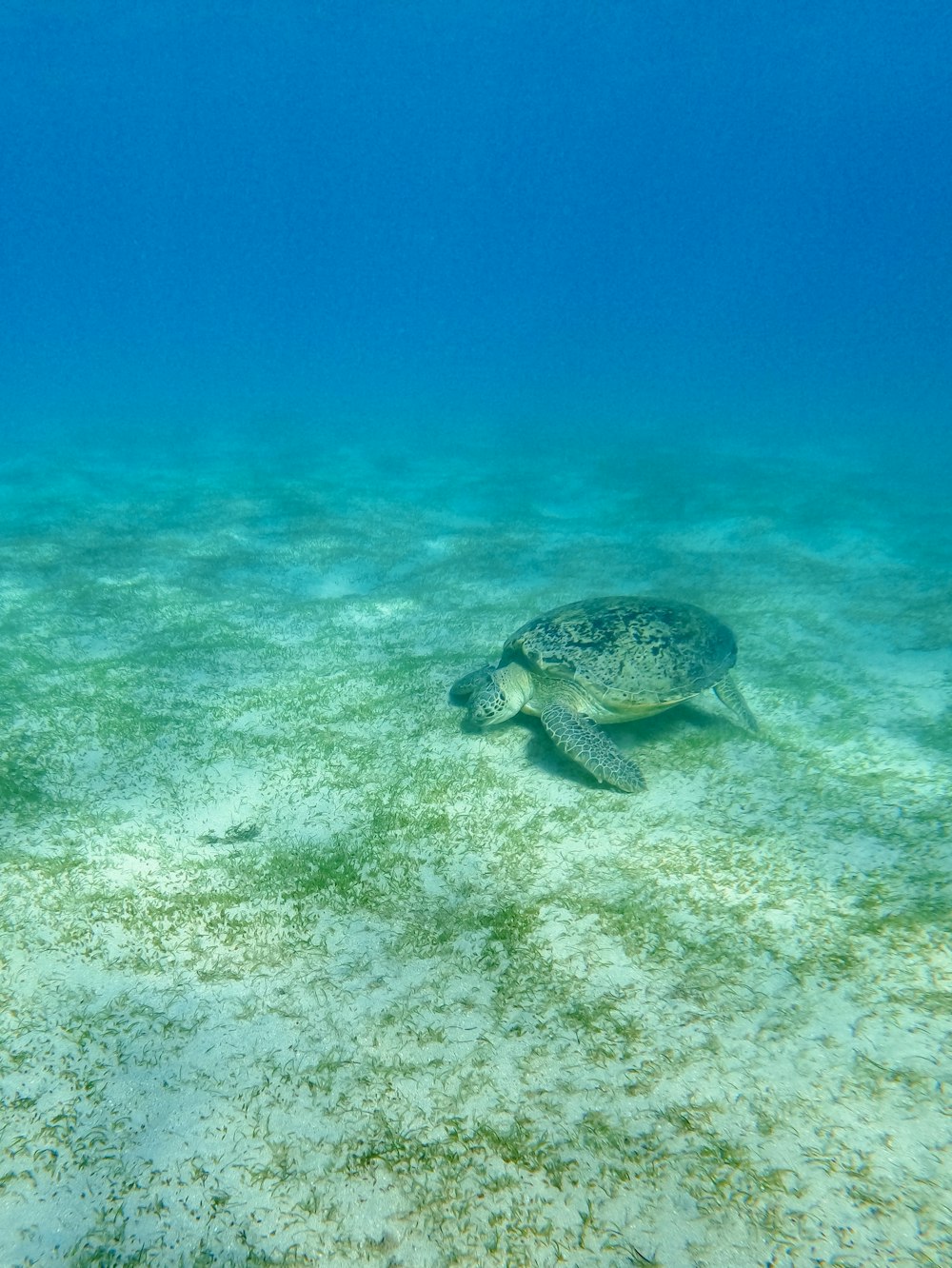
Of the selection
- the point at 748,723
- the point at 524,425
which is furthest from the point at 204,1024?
the point at 524,425

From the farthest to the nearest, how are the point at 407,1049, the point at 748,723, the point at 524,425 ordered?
the point at 524,425 → the point at 748,723 → the point at 407,1049

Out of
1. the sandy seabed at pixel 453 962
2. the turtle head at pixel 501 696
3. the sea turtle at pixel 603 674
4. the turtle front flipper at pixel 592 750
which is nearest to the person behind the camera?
the sandy seabed at pixel 453 962

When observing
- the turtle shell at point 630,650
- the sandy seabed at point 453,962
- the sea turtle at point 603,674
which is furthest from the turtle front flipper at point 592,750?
the turtle shell at point 630,650

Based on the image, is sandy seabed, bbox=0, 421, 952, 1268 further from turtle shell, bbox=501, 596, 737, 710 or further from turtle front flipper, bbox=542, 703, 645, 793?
turtle shell, bbox=501, 596, 737, 710

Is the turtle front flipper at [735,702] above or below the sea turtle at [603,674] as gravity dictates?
below

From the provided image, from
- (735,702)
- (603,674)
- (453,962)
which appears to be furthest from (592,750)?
(453,962)

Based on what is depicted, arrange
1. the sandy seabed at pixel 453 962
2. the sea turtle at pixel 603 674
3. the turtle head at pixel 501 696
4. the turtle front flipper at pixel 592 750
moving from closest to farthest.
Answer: the sandy seabed at pixel 453 962 < the turtle front flipper at pixel 592 750 < the sea turtle at pixel 603 674 < the turtle head at pixel 501 696

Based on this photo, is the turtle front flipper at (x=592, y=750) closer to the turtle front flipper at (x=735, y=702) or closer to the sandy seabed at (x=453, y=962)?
the sandy seabed at (x=453, y=962)

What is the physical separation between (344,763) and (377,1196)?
298 centimetres

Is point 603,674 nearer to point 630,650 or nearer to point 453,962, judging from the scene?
point 630,650

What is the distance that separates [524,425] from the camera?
98.7 ft

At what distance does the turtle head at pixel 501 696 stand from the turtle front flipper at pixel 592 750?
14.4 inches

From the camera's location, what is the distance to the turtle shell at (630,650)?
4.96 m

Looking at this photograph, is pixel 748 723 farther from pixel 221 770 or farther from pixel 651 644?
pixel 221 770
